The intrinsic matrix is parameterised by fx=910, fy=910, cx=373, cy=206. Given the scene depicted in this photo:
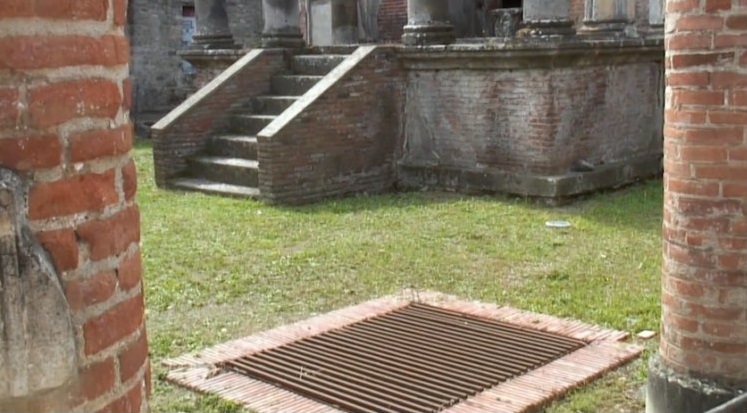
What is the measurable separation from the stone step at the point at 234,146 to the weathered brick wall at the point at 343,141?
3.26 ft

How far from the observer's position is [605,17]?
455 inches

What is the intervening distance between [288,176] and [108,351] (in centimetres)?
821

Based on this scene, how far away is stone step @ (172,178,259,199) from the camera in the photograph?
10.4 metres

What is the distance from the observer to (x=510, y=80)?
9898mm

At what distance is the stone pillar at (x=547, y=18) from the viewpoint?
10070mm

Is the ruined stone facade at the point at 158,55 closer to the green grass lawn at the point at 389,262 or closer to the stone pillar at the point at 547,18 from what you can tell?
the green grass lawn at the point at 389,262

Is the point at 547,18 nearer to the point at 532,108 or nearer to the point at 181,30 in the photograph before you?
the point at 532,108

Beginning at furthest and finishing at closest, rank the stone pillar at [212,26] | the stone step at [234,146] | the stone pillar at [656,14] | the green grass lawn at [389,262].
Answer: the stone pillar at [212,26]
the stone pillar at [656,14]
the stone step at [234,146]
the green grass lawn at [389,262]

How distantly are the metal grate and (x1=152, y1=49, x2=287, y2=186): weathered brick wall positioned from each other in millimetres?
6283

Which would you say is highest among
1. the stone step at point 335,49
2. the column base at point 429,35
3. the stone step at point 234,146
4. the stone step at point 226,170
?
the column base at point 429,35

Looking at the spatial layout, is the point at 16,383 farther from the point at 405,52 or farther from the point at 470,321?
the point at 405,52

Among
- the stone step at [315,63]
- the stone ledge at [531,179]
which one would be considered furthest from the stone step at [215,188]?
the stone step at [315,63]

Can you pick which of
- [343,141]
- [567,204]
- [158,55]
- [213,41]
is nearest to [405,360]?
[567,204]

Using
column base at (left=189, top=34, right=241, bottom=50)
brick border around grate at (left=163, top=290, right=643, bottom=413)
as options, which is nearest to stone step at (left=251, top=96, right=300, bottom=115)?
column base at (left=189, top=34, right=241, bottom=50)
